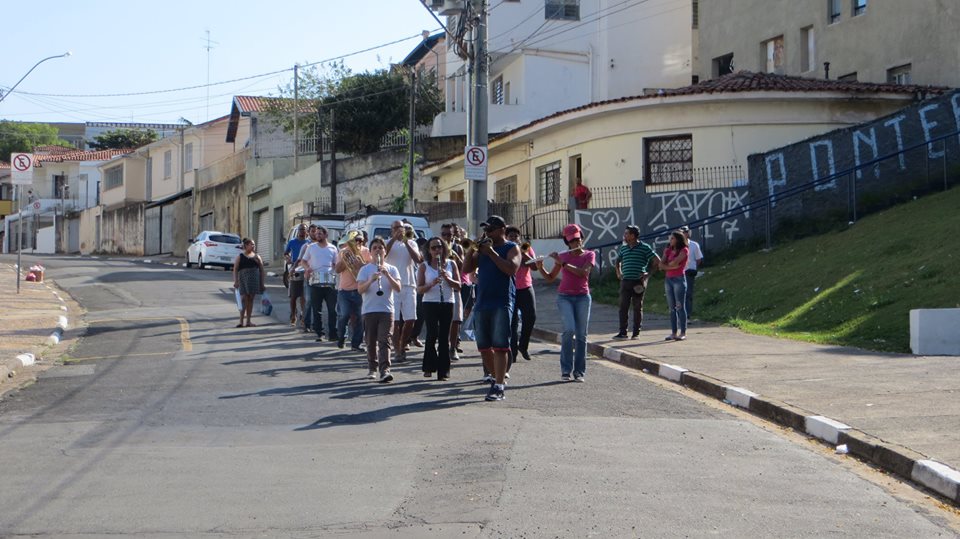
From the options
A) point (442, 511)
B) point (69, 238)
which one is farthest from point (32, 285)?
point (69, 238)

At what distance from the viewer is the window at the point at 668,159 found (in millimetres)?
27984

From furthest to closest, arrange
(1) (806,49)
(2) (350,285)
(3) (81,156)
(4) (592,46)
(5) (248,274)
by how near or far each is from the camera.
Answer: (3) (81,156) < (4) (592,46) < (1) (806,49) < (5) (248,274) < (2) (350,285)

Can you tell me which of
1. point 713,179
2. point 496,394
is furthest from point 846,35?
point 496,394

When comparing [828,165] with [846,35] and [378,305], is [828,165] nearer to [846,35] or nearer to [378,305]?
[846,35]

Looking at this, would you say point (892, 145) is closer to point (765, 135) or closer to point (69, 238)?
point (765, 135)

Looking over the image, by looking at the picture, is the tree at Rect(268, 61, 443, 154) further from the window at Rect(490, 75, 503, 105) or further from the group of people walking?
the group of people walking

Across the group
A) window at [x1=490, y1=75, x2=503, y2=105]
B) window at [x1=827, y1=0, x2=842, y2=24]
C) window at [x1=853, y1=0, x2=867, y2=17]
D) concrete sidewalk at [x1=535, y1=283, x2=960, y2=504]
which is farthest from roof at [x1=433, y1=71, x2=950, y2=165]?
window at [x1=490, y1=75, x2=503, y2=105]

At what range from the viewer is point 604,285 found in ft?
83.3

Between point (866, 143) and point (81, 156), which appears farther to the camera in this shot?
point (81, 156)

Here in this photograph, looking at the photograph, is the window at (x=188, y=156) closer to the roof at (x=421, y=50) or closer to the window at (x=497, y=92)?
the roof at (x=421, y=50)

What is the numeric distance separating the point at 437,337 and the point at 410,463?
16.1 ft

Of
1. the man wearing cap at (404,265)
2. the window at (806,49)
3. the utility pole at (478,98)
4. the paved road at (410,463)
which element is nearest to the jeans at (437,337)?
the paved road at (410,463)

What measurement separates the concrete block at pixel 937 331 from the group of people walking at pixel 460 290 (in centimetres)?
387

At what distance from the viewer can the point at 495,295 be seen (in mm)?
11555
